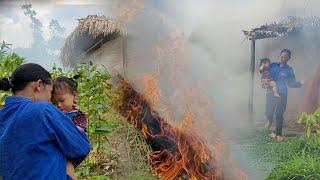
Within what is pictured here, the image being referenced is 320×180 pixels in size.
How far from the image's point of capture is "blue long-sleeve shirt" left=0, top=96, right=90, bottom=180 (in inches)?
82.7

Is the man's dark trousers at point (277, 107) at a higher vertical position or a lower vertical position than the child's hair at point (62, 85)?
lower

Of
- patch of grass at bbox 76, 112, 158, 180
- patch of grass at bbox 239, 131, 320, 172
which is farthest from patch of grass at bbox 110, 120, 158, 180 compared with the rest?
patch of grass at bbox 239, 131, 320, 172

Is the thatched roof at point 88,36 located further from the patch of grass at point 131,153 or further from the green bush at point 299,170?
the green bush at point 299,170

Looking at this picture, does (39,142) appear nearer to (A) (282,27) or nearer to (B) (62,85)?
(B) (62,85)

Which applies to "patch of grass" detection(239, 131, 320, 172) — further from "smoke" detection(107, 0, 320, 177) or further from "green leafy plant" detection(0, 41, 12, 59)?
"green leafy plant" detection(0, 41, 12, 59)

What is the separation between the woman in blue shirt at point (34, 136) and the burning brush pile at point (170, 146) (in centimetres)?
295

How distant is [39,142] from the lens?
2104mm

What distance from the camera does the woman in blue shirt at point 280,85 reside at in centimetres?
645

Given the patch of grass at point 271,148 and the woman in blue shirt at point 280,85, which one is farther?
the woman in blue shirt at point 280,85

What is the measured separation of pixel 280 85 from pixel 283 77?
0.40 feet

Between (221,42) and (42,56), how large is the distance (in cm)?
314

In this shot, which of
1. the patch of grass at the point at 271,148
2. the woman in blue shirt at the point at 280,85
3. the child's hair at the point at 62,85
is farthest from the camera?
the woman in blue shirt at the point at 280,85

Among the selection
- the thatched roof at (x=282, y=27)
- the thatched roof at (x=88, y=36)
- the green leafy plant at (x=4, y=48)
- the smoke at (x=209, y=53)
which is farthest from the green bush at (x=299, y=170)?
the green leafy plant at (x=4, y=48)

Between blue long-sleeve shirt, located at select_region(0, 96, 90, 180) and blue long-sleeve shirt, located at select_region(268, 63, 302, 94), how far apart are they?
15.6ft
